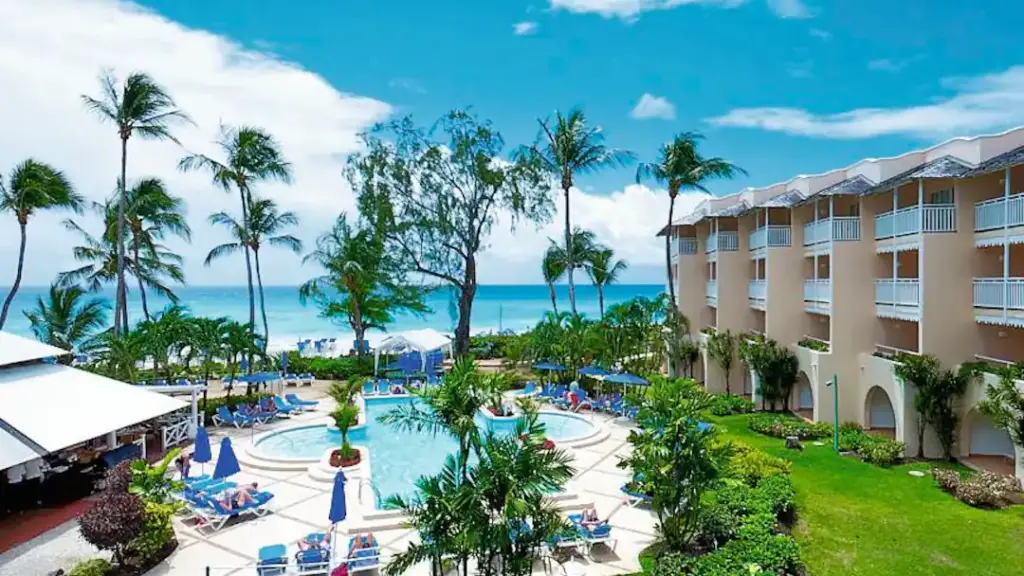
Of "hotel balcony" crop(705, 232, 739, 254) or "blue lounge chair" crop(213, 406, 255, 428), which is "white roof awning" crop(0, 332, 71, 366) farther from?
"hotel balcony" crop(705, 232, 739, 254)

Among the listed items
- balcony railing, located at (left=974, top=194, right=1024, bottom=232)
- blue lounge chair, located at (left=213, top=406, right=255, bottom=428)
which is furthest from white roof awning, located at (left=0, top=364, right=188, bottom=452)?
balcony railing, located at (left=974, top=194, right=1024, bottom=232)

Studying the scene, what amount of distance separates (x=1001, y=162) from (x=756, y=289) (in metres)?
11.5

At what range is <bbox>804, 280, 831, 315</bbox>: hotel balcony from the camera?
2133 centimetres

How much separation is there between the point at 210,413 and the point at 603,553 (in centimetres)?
1562

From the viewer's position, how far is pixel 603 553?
36.1 feet

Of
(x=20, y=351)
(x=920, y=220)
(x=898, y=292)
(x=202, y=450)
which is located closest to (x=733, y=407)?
(x=898, y=292)

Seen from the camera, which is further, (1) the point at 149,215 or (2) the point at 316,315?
(2) the point at 316,315

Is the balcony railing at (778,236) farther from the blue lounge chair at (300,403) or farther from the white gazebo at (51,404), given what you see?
the white gazebo at (51,404)

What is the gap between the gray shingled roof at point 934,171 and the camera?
16219 millimetres

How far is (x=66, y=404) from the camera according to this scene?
12.8 metres

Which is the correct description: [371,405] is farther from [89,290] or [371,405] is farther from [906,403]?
[906,403]

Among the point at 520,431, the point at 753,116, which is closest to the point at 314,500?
the point at 520,431

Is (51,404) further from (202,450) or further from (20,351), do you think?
(202,450)

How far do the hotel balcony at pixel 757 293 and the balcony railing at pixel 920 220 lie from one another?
6318 mm
